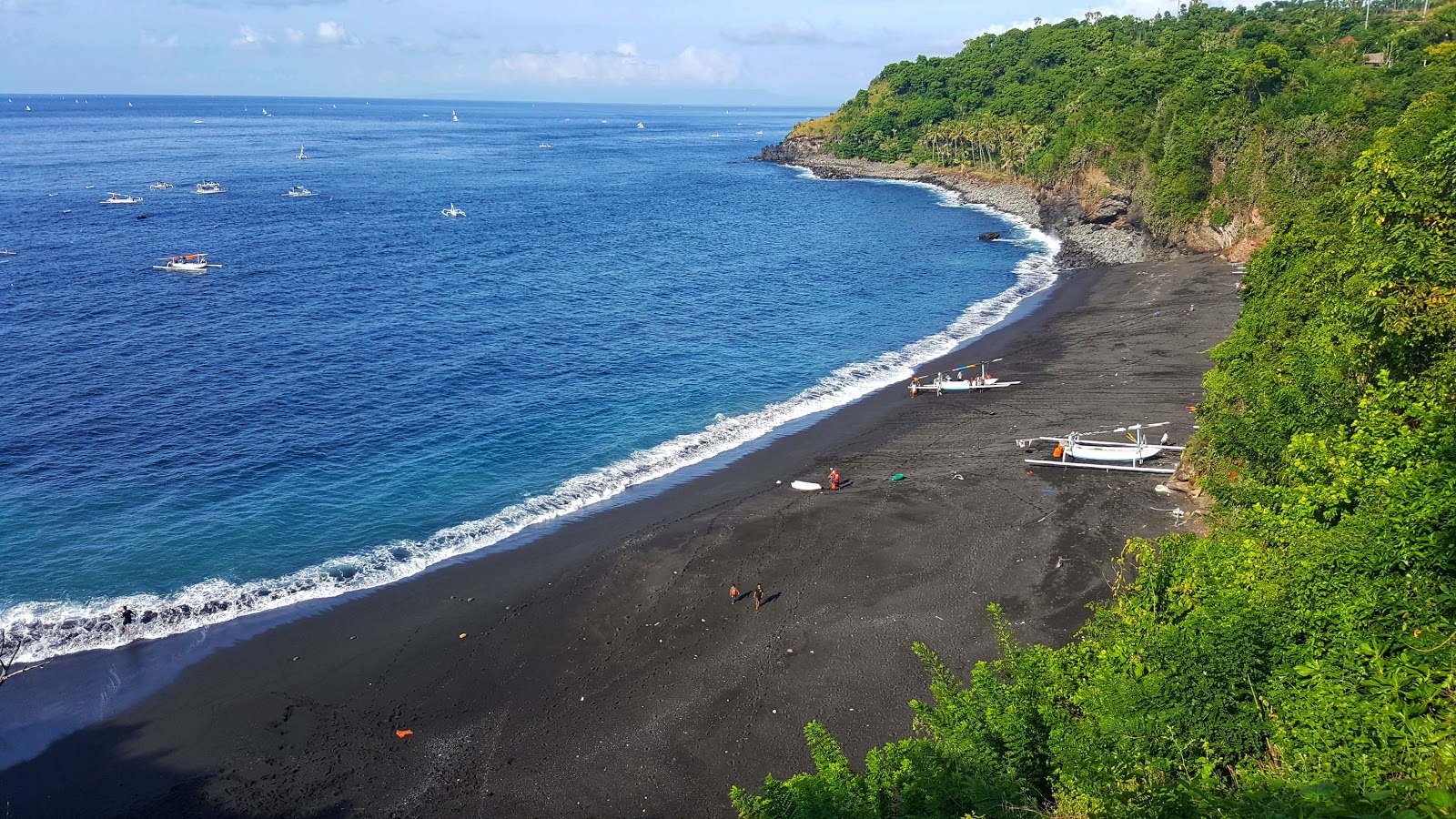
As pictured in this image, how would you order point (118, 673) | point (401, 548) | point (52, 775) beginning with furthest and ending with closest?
1. point (401, 548)
2. point (118, 673)
3. point (52, 775)

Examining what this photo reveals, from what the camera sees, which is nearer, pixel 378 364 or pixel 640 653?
pixel 640 653

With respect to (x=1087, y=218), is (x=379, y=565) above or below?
below

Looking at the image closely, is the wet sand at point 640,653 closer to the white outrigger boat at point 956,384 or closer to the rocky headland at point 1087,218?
the white outrigger boat at point 956,384

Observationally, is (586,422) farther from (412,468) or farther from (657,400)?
(412,468)

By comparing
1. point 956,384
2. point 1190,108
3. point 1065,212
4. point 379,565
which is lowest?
point 379,565

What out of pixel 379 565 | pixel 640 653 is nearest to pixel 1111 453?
pixel 640 653

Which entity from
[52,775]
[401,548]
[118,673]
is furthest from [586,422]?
[52,775]

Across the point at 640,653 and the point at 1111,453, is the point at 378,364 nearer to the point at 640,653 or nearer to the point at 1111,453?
the point at 640,653
